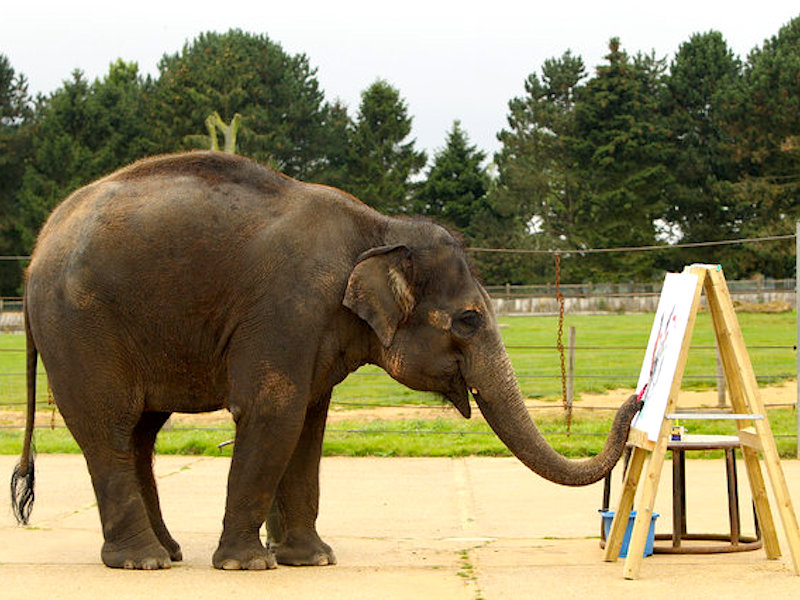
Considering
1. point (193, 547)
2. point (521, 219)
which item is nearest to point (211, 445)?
point (193, 547)

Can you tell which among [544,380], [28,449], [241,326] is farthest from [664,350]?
[544,380]

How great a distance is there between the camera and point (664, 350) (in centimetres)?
A: 731

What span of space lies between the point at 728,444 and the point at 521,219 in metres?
57.9

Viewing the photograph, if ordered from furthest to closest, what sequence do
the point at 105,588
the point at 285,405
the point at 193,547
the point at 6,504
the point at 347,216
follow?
1. the point at 6,504
2. the point at 193,547
3. the point at 347,216
4. the point at 285,405
5. the point at 105,588

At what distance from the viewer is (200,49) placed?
248 ft

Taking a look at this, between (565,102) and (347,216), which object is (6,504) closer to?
(347,216)

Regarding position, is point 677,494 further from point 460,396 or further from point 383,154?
point 383,154

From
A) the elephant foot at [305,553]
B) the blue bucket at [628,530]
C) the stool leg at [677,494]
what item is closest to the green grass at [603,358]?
the blue bucket at [628,530]

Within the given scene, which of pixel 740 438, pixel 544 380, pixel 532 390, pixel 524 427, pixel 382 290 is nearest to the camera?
pixel 382 290

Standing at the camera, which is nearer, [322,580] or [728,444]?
[322,580]

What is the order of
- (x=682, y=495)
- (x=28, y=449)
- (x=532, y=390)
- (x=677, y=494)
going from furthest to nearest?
(x=532, y=390), (x=28, y=449), (x=682, y=495), (x=677, y=494)

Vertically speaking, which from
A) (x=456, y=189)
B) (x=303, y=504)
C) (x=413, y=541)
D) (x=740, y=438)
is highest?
(x=456, y=189)

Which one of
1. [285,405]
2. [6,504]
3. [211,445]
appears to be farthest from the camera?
[211,445]

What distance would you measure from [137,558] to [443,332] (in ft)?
7.30
